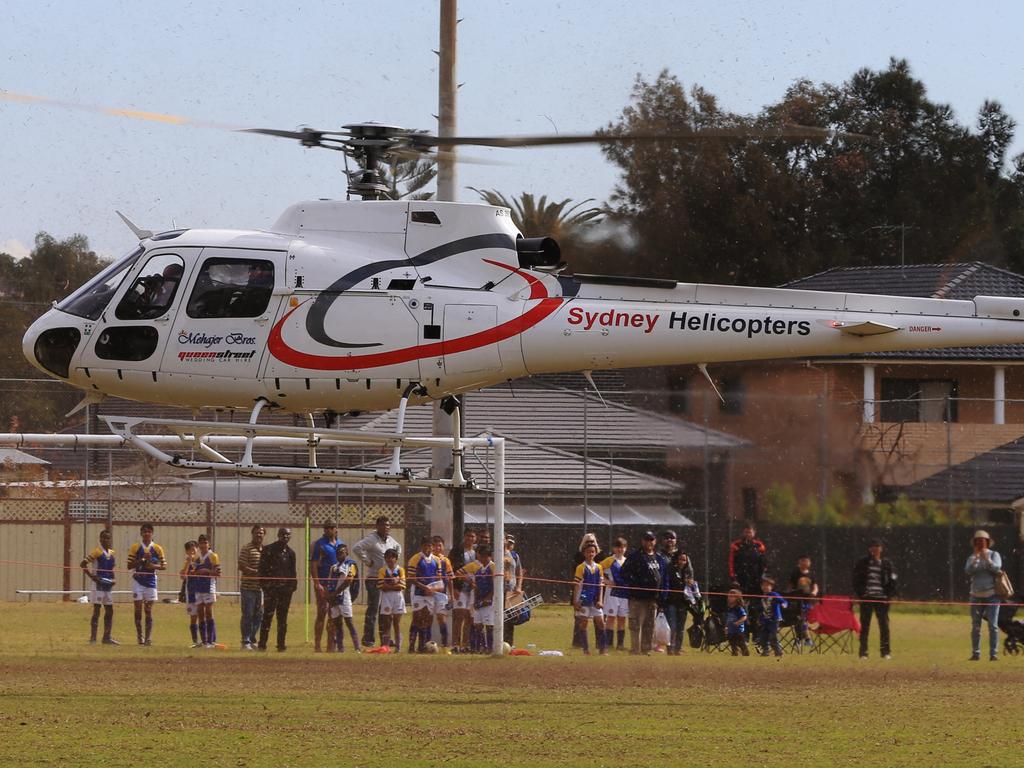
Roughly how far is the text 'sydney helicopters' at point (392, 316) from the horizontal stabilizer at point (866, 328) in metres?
0.02

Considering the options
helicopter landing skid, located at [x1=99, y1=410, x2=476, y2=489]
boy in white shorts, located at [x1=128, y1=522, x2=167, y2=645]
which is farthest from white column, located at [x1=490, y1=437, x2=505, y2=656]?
boy in white shorts, located at [x1=128, y1=522, x2=167, y2=645]

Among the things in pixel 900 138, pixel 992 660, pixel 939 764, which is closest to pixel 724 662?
pixel 992 660

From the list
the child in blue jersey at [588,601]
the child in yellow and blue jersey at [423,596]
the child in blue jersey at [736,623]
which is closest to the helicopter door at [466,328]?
the child in yellow and blue jersey at [423,596]

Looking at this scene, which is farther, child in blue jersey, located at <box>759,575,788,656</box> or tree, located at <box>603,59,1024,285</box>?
tree, located at <box>603,59,1024,285</box>

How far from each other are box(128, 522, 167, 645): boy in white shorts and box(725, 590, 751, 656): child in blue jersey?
7.80 metres

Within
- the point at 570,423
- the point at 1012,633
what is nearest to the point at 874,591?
the point at 1012,633

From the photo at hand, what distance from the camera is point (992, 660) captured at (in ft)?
65.7

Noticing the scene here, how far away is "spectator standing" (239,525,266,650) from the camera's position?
20.6 metres

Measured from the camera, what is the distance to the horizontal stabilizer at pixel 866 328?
47.9 ft

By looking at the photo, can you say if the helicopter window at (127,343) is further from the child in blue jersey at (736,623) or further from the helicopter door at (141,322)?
the child in blue jersey at (736,623)

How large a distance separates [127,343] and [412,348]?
281 centimetres

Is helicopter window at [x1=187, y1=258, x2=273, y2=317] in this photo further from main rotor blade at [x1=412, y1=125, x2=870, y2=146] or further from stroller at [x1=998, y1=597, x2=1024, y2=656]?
stroller at [x1=998, y1=597, x2=1024, y2=656]

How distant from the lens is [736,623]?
21.0 m

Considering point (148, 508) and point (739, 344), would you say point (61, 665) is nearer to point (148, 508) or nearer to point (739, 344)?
point (739, 344)
